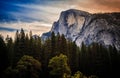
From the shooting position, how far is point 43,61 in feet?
347

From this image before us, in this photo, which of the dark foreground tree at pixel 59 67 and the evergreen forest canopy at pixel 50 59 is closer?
the evergreen forest canopy at pixel 50 59

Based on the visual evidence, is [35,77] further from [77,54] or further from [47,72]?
[77,54]

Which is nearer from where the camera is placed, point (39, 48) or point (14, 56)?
point (14, 56)

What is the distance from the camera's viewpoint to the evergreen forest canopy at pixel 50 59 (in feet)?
283

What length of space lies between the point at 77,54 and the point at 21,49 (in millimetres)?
33112

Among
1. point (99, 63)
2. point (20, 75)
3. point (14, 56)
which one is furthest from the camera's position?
point (99, 63)

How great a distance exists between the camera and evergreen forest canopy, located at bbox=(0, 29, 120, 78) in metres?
86.3

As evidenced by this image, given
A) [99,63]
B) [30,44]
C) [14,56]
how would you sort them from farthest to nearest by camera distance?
[99,63], [30,44], [14,56]

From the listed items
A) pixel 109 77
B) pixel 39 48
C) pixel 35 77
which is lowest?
pixel 109 77

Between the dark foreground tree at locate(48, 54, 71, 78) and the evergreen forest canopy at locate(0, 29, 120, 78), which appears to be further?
the dark foreground tree at locate(48, 54, 71, 78)

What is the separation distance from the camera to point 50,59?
9881 centimetres

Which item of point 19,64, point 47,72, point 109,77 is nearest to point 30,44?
point 47,72

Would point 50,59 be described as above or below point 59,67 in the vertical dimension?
above

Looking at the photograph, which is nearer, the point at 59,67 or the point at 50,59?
the point at 59,67
